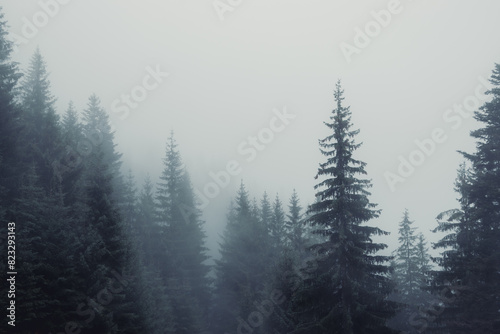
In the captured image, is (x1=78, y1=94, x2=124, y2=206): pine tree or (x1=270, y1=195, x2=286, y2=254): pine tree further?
(x1=270, y1=195, x2=286, y2=254): pine tree

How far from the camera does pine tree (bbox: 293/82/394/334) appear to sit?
17750mm

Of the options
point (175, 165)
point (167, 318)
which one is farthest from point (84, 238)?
point (175, 165)

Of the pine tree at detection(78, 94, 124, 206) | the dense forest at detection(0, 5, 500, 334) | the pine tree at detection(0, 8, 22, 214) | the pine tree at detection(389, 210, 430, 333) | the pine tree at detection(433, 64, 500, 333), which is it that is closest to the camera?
the dense forest at detection(0, 5, 500, 334)

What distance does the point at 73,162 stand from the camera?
92.8 ft

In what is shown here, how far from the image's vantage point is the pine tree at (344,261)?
17750 millimetres

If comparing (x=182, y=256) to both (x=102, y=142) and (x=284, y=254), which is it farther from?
(x=102, y=142)

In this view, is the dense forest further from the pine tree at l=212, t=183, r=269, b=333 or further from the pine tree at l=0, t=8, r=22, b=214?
the pine tree at l=212, t=183, r=269, b=333

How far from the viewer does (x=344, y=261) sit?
714 inches

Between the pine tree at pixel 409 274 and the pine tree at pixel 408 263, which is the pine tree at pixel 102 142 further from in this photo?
the pine tree at pixel 409 274

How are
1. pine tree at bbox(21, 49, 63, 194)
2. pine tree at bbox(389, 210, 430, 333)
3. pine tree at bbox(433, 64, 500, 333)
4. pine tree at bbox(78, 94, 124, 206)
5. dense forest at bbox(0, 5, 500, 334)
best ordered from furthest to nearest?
pine tree at bbox(389, 210, 430, 333), pine tree at bbox(78, 94, 124, 206), pine tree at bbox(21, 49, 63, 194), pine tree at bbox(433, 64, 500, 333), dense forest at bbox(0, 5, 500, 334)

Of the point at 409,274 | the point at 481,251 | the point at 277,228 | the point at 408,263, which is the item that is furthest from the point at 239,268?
the point at 481,251

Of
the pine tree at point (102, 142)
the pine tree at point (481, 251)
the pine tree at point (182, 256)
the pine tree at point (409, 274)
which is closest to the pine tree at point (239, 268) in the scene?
the pine tree at point (182, 256)

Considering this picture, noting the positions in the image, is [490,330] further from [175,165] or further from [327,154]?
[175,165]

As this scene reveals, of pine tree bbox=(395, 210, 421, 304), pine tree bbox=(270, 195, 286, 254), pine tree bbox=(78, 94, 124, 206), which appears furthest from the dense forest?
pine tree bbox=(395, 210, 421, 304)
